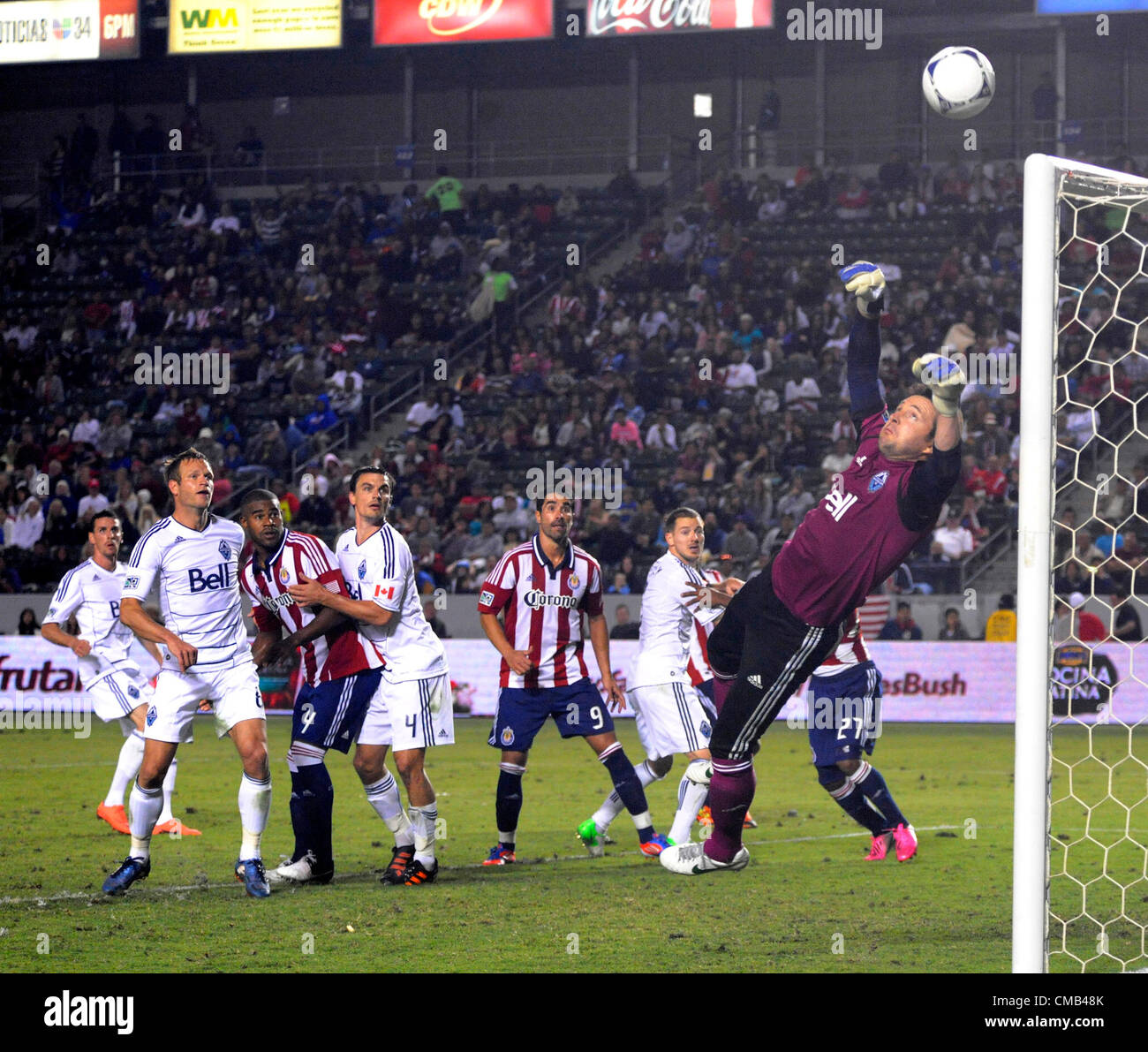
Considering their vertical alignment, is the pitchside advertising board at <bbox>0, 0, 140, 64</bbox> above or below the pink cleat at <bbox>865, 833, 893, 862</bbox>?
above

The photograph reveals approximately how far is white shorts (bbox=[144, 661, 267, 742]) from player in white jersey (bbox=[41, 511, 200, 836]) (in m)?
2.01

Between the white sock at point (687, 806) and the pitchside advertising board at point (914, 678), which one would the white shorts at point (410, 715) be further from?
the pitchside advertising board at point (914, 678)

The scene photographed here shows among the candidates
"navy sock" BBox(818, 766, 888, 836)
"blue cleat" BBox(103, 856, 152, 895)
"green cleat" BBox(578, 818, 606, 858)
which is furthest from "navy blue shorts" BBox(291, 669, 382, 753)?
"navy sock" BBox(818, 766, 888, 836)

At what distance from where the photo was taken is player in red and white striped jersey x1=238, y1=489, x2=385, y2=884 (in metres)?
8.36

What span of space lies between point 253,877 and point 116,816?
3009 millimetres

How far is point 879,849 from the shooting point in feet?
30.6

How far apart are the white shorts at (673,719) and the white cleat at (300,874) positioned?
222 cm

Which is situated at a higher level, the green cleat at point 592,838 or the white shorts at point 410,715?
the white shorts at point 410,715

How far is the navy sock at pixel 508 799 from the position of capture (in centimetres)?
912

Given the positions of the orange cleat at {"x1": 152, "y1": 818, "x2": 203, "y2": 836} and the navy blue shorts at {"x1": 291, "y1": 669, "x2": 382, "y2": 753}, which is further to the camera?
the orange cleat at {"x1": 152, "y1": 818, "x2": 203, "y2": 836}

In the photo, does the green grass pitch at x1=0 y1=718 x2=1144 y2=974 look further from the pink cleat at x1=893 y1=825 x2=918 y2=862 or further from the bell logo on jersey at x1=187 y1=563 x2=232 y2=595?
the bell logo on jersey at x1=187 y1=563 x2=232 y2=595

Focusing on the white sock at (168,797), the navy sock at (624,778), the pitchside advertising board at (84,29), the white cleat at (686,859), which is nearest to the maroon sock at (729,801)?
the white cleat at (686,859)

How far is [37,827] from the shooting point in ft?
35.1
